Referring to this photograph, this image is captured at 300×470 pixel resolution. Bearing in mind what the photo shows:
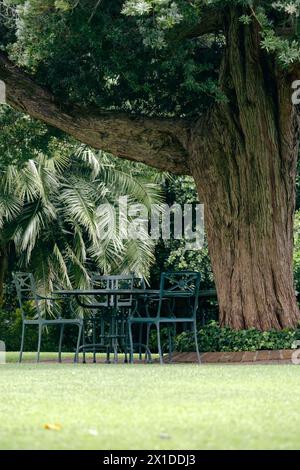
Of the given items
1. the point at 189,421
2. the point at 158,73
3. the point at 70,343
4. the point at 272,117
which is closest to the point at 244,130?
the point at 272,117

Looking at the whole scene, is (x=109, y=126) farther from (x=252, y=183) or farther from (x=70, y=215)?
(x=70, y=215)

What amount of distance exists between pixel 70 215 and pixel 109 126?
33.3 ft

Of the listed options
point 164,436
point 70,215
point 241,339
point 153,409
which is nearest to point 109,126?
point 241,339

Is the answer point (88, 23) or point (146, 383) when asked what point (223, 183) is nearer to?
point (88, 23)

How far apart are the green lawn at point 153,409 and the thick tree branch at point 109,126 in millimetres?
4646

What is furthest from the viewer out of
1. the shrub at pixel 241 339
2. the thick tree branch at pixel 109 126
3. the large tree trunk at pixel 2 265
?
the large tree trunk at pixel 2 265

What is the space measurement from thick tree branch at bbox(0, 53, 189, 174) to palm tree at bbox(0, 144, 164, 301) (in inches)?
353

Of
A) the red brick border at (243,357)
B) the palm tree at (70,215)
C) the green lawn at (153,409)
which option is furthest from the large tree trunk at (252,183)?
the palm tree at (70,215)

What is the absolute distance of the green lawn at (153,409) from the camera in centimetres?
588

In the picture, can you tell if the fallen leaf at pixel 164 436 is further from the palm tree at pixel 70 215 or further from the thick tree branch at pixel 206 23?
the palm tree at pixel 70 215

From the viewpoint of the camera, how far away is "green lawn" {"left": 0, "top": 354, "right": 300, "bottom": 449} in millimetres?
5875

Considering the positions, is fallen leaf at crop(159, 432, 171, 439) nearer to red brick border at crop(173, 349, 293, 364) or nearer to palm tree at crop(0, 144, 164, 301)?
red brick border at crop(173, 349, 293, 364)

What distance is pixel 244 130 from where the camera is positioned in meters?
14.7

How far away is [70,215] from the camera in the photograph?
2559 cm
